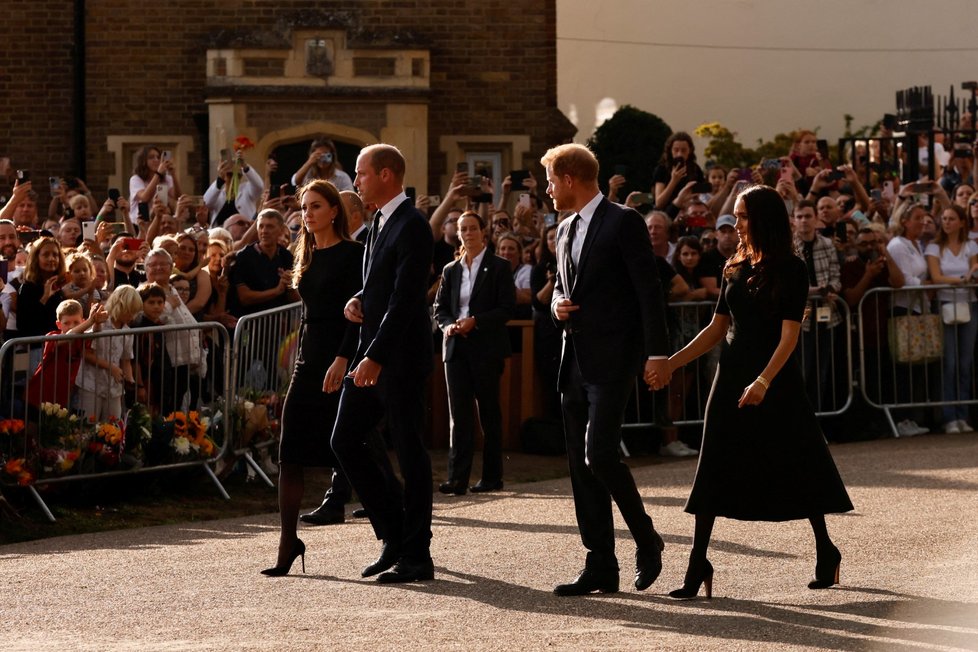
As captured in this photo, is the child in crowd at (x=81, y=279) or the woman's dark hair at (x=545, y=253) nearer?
the child in crowd at (x=81, y=279)

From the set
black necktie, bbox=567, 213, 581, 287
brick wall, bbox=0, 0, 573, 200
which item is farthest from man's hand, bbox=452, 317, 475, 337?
brick wall, bbox=0, 0, 573, 200

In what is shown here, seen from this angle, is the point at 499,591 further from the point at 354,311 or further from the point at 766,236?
the point at 766,236

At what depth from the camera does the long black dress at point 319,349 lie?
26.8 feet

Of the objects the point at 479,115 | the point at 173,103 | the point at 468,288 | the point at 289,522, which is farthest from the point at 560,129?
the point at 289,522

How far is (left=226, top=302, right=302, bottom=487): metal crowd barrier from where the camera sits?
1199cm

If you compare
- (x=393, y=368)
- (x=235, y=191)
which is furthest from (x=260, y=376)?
(x=235, y=191)

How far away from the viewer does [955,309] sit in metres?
14.8

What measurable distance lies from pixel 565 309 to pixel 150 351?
4495 mm

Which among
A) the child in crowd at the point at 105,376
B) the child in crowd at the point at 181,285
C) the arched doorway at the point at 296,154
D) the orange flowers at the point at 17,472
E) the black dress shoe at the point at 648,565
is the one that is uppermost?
the arched doorway at the point at 296,154

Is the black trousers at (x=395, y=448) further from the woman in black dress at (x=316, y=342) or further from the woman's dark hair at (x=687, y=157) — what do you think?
the woman's dark hair at (x=687, y=157)

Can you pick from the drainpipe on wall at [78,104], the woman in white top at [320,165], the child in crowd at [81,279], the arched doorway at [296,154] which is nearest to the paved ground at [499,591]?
the child in crowd at [81,279]

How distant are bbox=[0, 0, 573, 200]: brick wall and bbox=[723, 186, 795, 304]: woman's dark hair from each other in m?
18.1

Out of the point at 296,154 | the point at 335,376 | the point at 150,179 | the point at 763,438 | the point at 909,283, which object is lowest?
the point at 763,438

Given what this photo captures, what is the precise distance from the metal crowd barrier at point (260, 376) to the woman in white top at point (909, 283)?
5.15 m
